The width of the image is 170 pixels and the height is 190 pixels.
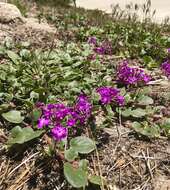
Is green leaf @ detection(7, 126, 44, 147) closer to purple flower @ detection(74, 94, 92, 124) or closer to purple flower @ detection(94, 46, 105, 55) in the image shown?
purple flower @ detection(74, 94, 92, 124)

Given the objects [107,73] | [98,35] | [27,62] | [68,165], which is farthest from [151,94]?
[98,35]

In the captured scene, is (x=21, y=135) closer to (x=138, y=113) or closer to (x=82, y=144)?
(x=82, y=144)

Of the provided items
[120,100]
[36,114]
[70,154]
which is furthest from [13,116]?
[120,100]

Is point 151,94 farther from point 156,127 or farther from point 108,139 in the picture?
point 108,139

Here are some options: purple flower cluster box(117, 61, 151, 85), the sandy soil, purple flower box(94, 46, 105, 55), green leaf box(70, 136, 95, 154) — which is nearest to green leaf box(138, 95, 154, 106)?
purple flower cluster box(117, 61, 151, 85)

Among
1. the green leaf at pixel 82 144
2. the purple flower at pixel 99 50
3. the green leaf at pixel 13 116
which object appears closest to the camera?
the green leaf at pixel 82 144

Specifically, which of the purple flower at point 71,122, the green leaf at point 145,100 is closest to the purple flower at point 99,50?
the green leaf at point 145,100

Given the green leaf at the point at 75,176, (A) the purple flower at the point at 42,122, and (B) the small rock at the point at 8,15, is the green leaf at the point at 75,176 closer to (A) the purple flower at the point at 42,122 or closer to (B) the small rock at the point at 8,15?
(A) the purple flower at the point at 42,122
